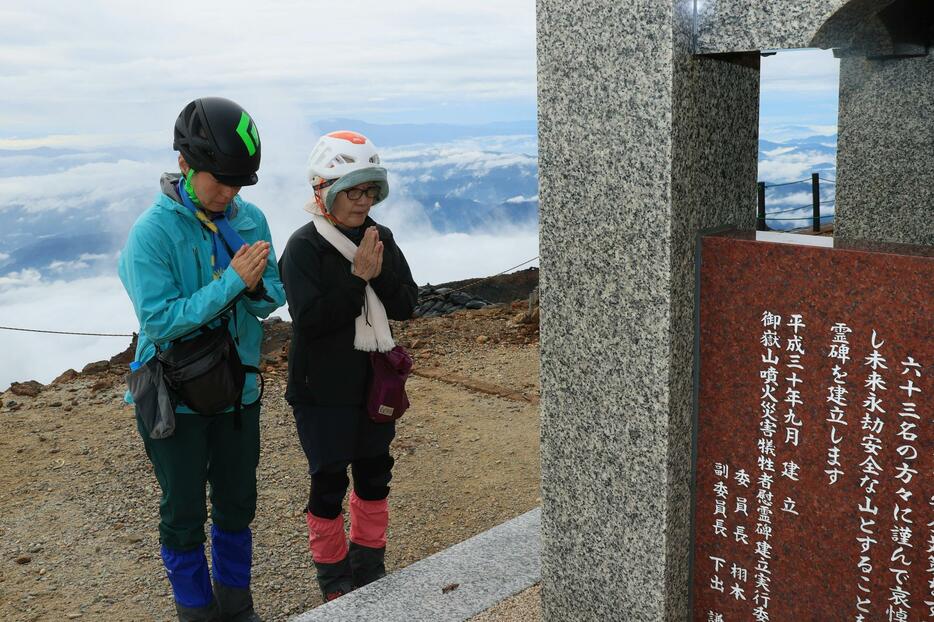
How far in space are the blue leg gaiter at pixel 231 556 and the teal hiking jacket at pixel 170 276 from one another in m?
0.75

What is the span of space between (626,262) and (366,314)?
1.40 meters

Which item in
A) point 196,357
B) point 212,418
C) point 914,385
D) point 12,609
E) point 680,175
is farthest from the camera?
point 12,609

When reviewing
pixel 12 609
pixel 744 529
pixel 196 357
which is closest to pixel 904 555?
pixel 744 529

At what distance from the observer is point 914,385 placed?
8.10 ft

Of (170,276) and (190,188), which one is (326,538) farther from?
(190,188)

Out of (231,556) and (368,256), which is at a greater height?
(368,256)

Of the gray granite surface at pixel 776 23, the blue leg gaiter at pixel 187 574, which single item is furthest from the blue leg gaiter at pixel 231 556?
the gray granite surface at pixel 776 23

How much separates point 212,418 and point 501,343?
5737mm

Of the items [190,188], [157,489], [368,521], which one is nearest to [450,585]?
[368,521]

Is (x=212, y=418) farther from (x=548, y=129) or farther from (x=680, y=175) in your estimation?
(x=680, y=175)

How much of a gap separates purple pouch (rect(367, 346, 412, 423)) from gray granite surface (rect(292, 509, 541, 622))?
27.0 inches

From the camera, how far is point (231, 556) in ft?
12.9

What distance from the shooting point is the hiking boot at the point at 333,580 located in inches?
154

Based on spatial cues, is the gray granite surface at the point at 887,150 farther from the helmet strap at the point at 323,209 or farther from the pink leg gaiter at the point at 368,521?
the pink leg gaiter at the point at 368,521
